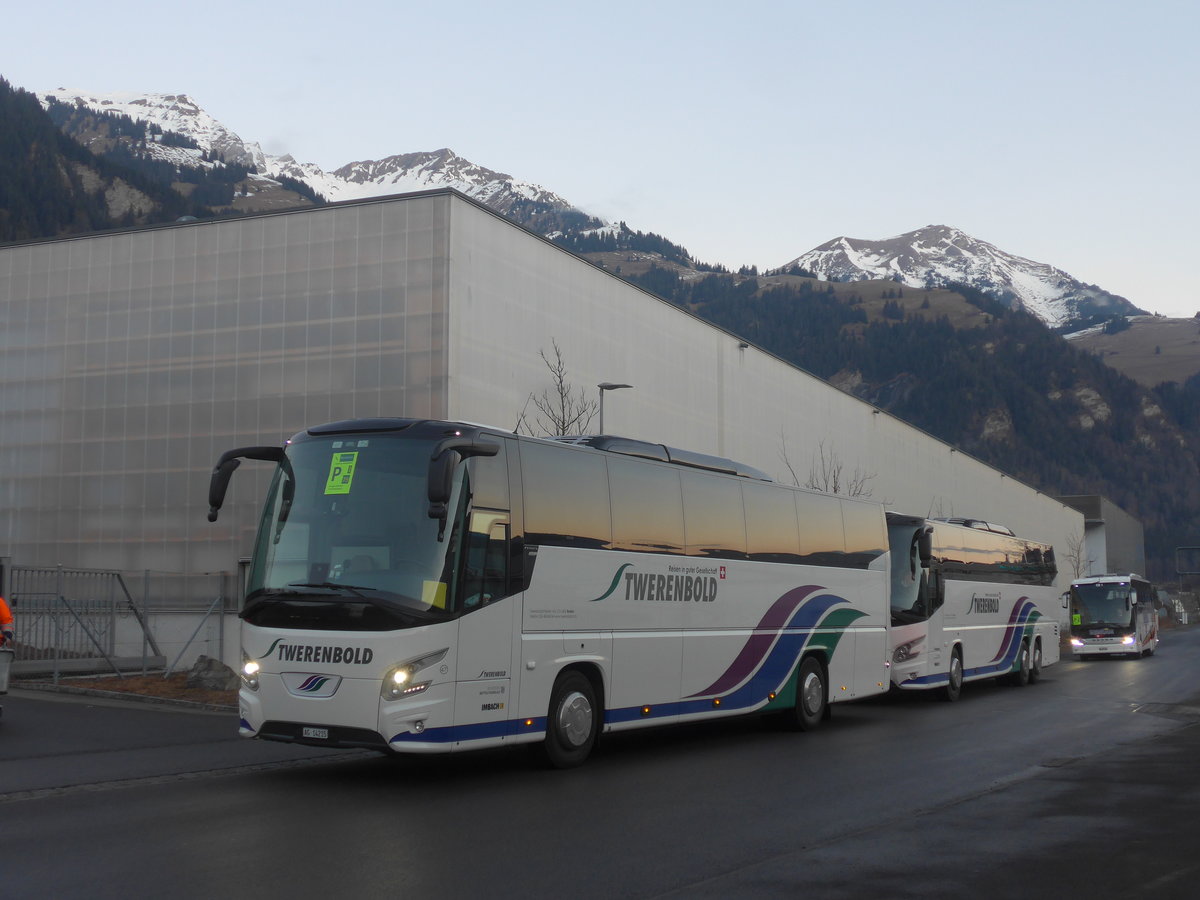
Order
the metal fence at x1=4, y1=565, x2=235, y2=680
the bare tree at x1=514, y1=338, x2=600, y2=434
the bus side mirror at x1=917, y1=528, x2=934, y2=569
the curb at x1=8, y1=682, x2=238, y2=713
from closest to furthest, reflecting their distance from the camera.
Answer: the curb at x1=8, y1=682, x2=238, y2=713
the metal fence at x1=4, y1=565, x2=235, y2=680
the bus side mirror at x1=917, y1=528, x2=934, y2=569
the bare tree at x1=514, y1=338, x2=600, y2=434

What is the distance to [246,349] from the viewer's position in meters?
34.3

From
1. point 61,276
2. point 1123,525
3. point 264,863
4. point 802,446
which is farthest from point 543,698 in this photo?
point 1123,525

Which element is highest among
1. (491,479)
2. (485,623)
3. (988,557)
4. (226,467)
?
(226,467)

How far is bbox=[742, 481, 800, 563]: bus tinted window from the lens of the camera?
16797mm

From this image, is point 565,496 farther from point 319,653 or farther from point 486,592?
point 319,653

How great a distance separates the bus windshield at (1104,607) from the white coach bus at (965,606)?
13330 millimetres

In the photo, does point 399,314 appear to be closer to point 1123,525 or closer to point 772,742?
point 772,742

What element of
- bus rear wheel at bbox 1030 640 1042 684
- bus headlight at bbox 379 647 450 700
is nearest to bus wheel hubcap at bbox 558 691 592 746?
bus headlight at bbox 379 647 450 700

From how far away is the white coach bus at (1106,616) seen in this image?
4406cm

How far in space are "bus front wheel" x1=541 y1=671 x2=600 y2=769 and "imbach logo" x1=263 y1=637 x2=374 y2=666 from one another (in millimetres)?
2370

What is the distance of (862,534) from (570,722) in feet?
28.8

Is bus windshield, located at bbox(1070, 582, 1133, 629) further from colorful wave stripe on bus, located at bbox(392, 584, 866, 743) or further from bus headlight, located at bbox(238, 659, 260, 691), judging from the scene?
bus headlight, located at bbox(238, 659, 260, 691)

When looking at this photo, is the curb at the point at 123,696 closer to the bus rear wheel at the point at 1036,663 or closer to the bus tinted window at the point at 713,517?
the bus tinted window at the point at 713,517

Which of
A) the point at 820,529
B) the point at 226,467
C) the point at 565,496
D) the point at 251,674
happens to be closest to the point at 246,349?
the point at 820,529
